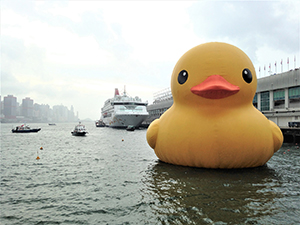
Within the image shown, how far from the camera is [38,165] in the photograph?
496 inches

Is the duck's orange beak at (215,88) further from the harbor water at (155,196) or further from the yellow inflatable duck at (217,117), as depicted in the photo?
the harbor water at (155,196)

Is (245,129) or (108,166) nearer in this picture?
(245,129)

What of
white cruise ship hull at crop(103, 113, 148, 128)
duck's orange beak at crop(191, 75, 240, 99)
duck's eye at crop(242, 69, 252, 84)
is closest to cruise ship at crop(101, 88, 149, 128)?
white cruise ship hull at crop(103, 113, 148, 128)

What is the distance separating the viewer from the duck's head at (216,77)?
828cm

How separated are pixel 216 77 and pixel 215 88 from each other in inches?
23.0

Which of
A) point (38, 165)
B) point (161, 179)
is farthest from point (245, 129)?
point (38, 165)

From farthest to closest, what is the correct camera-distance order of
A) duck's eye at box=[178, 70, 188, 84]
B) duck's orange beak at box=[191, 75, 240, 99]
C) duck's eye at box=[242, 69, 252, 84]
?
duck's eye at box=[178, 70, 188, 84] < duck's eye at box=[242, 69, 252, 84] < duck's orange beak at box=[191, 75, 240, 99]

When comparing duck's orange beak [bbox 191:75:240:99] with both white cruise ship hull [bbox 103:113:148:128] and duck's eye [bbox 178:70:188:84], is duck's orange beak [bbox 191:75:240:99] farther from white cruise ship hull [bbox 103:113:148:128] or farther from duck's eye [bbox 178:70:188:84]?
white cruise ship hull [bbox 103:113:148:128]

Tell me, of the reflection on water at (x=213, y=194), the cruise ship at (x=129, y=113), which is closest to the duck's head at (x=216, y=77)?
the reflection on water at (x=213, y=194)

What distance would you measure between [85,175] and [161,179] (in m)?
3.64

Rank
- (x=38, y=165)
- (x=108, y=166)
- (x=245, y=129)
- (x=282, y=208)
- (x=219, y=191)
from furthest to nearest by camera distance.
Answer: (x=38, y=165)
(x=108, y=166)
(x=245, y=129)
(x=219, y=191)
(x=282, y=208)

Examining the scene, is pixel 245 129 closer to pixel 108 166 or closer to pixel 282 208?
pixel 282 208

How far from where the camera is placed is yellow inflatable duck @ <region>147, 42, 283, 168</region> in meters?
8.24

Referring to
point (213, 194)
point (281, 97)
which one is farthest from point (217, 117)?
point (281, 97)
